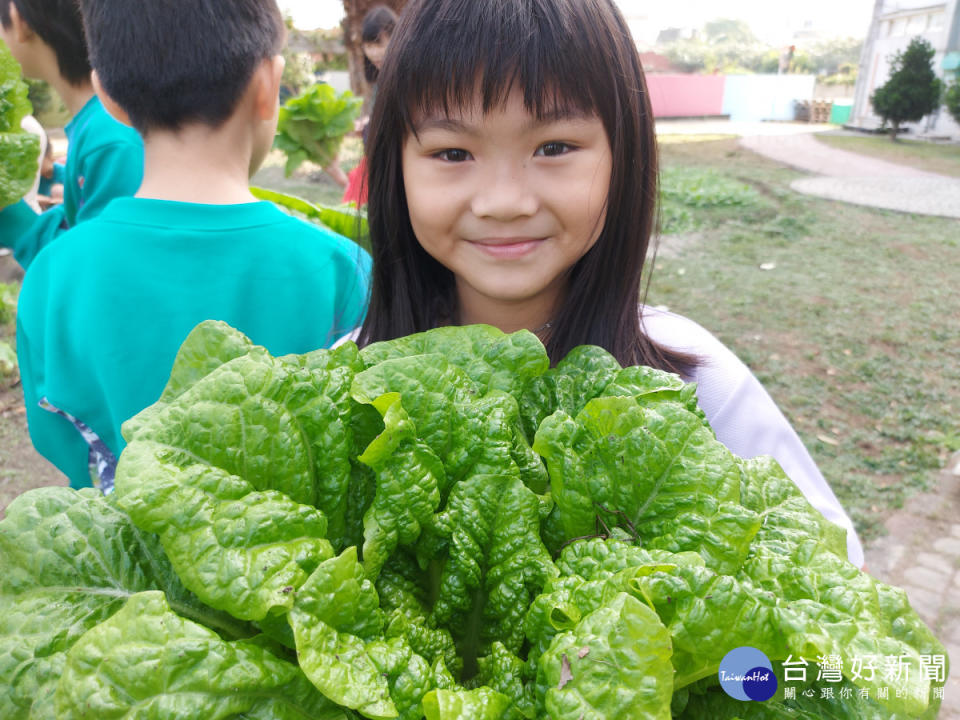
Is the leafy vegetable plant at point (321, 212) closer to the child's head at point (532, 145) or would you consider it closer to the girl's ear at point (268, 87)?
the girl's ear at point (268, 87)

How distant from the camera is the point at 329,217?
3.05 m

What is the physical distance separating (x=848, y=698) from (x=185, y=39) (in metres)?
2.32

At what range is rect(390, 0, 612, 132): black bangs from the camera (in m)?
1.36

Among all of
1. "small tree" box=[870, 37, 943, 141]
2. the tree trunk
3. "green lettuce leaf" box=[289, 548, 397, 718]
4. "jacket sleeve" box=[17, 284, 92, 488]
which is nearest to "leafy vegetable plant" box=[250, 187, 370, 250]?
"jacket sleeve" box=[17, 284, 92, 488]

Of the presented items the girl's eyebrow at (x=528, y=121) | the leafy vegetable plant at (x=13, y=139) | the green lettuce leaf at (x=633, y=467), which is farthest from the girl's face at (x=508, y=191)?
the leafy vegetable plant at (x=13, y=139)

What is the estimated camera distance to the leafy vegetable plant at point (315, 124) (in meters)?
3.69

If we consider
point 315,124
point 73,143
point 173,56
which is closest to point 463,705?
point 173,56

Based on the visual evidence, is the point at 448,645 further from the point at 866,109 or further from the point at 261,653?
the point at 866,109

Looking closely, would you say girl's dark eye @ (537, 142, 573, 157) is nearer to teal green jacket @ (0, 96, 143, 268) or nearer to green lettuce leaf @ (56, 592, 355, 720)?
green lettuce leaf @ (56, 592, 355, 720)

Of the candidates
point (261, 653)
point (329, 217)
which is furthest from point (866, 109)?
point (261, 653)

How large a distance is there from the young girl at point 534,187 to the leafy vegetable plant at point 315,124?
85.1 inches

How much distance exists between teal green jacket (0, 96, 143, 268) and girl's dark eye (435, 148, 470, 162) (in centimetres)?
195

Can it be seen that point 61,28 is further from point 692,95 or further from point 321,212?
point 692,95

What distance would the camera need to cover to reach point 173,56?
7.10 feet
